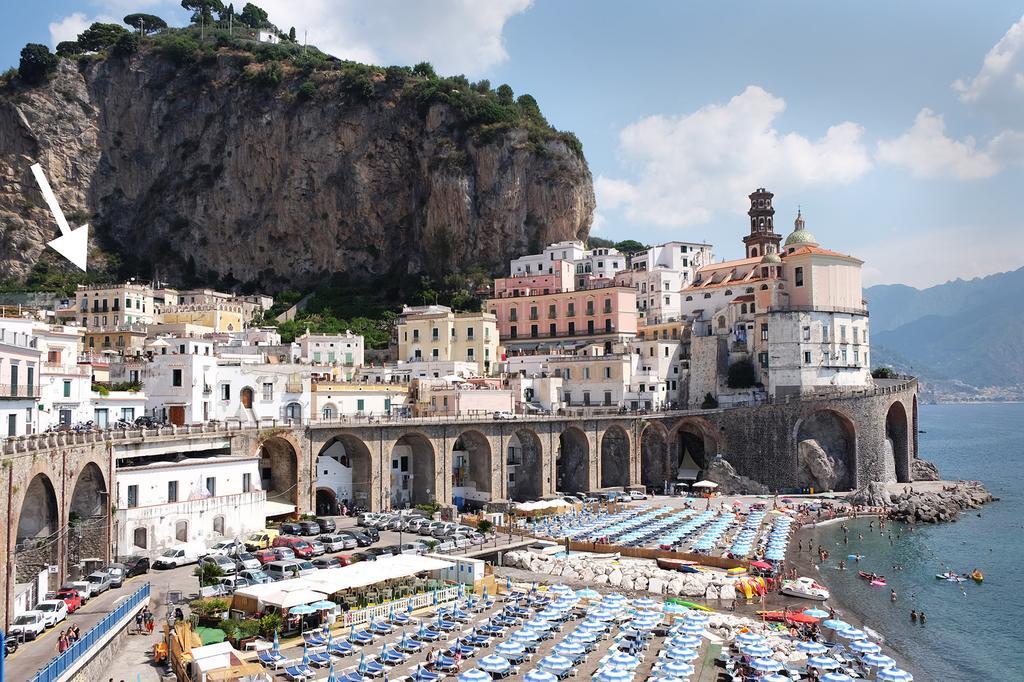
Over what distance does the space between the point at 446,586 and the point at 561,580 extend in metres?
8.06

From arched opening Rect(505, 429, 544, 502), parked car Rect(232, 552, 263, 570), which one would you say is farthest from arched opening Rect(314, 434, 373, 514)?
arched opening Rect(505, 429, 544, 502)

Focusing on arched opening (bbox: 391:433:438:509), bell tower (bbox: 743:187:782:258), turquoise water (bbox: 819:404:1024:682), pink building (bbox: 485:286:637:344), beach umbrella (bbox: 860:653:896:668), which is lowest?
turquoise water (bbox: 819:404:1024:682)

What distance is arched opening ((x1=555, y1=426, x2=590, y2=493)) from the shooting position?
7250cm

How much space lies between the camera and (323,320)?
103500 millimetres

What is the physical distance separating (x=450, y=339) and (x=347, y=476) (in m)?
28.8

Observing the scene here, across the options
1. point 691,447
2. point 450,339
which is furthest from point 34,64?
point 691,447

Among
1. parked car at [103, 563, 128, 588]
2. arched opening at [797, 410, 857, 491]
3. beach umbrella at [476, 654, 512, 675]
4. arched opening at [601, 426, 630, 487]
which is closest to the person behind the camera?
beach umbrella at [476, 654, 512, 675]

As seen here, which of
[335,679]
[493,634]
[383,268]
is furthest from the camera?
[383,268]

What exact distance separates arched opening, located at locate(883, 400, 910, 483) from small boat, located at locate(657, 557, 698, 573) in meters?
39.6

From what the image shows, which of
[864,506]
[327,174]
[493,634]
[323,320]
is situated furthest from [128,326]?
[864,506]

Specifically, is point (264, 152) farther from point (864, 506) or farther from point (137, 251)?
point (864, 506)

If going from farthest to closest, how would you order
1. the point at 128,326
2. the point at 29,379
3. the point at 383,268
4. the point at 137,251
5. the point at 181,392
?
1. the point at 137,251
2. the point at 383,268
3. the point at 128,326
4. the point at 181,392
5. the point at 29,379

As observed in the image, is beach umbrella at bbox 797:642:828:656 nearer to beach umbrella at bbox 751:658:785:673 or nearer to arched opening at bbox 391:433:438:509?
beach umbrella at bbox 751:658:785:673

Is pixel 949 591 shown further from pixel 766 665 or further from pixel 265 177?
pixel 265 177
